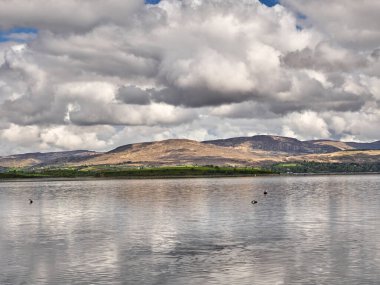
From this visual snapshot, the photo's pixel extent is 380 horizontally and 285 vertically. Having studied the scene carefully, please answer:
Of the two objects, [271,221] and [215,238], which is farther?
[271,221]

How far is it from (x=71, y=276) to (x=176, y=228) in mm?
29147

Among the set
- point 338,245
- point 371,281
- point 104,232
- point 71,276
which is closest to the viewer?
point 371,281

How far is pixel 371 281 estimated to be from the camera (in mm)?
37375

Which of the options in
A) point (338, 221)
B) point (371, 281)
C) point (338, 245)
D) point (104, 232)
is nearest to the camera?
point (371, 281)

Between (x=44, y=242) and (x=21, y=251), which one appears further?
(x=44, y=242)

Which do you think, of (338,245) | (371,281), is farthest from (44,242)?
(371,281)

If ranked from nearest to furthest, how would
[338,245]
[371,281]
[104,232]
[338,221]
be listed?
→ [371,281] < [338,245] < [104,232] < [338,221]

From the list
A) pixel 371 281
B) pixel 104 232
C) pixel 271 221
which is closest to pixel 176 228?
pixel 104 232

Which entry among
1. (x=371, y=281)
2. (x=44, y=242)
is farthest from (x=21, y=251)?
(x=371, y=281)

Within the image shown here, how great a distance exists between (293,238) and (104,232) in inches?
950

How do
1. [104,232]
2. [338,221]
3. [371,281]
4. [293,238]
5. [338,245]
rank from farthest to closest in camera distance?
1. [338,221]
2. [104,232]
3. [293,238]
4. [338,245]
5. [371,281]

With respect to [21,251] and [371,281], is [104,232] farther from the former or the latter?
[371,281]

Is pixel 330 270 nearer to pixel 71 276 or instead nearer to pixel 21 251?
pixel 71 276

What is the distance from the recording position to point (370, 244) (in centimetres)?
5328
